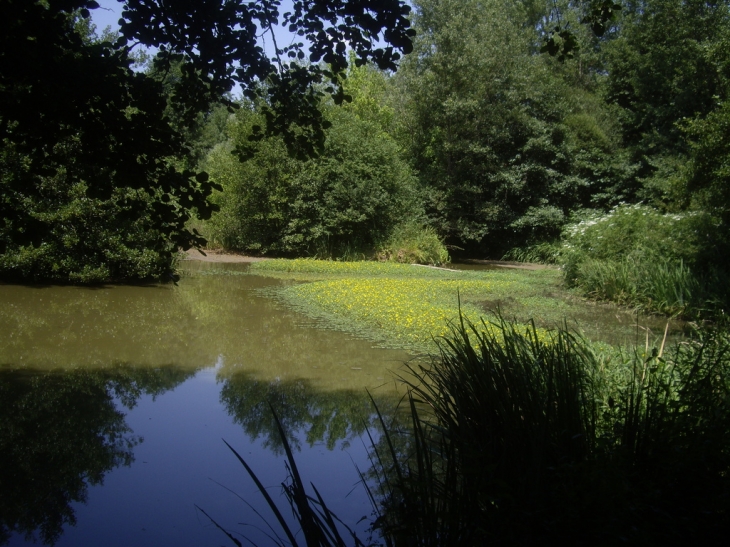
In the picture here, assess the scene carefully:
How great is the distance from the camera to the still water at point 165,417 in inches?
168

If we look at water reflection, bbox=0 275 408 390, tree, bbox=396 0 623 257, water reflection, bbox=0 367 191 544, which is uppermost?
tree, bbox=396 0 623 257

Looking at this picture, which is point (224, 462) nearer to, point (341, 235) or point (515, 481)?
point (515, 481)

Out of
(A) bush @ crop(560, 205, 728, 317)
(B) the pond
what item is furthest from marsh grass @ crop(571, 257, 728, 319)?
(B) the pond

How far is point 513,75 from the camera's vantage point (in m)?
24.9

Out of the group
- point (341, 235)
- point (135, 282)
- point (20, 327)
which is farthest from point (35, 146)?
point (341, 235)

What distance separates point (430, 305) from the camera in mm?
11375

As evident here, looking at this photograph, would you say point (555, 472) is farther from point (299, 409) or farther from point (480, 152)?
point (480, 152)

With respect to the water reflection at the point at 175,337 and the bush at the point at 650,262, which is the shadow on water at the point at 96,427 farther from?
the bush at the point at 650,262

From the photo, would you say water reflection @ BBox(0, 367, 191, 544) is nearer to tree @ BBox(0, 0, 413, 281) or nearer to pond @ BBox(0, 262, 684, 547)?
pond @ BBox(0, 262, 684, 547)

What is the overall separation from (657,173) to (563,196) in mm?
4316

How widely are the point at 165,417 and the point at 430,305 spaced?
6099 millimetres

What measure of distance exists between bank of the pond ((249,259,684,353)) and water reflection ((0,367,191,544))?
3361 millimetres

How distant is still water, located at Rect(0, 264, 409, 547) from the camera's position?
4.27 m

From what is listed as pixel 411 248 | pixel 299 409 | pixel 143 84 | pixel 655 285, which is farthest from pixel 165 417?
pixel 411 248
